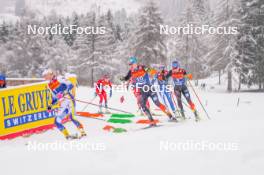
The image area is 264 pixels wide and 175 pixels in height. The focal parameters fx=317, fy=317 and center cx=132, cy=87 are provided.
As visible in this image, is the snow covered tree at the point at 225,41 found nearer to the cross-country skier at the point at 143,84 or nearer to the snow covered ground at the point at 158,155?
the cross-country skier at the point at 143,84

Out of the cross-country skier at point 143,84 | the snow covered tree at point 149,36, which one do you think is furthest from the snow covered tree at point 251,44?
the cross-country skier at point 143,84

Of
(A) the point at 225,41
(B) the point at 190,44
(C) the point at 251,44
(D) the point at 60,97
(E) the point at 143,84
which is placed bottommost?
(D) the point at 60,97

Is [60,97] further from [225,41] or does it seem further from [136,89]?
[225,41]

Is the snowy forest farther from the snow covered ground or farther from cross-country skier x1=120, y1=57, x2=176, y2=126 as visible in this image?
the snow covered ground

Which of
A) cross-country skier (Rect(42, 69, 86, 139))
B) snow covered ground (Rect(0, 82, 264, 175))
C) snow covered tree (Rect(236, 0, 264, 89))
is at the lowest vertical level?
snow covered ground (Rect(0, 82, 264, 175))

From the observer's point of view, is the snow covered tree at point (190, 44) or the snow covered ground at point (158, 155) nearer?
the snow covered ground at point (158, 155)

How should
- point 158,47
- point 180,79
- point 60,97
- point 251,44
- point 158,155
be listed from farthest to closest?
point 158,47
point 251,44
point 180,79
point 60,97
point 158,155

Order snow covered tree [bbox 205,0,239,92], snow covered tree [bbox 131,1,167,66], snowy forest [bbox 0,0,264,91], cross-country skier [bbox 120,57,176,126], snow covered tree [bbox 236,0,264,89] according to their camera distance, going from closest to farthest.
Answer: cross-country skier [bbox 120,57,176,126], snow covered tree [bbox 236,0,264,89], snowy forest [bbox 0,0,264,91], snow covered tree [bbox 131,1,167,66], snow covered tree [bbox 205,0,239,92]

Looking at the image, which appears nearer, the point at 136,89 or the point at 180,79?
the point at 136,89

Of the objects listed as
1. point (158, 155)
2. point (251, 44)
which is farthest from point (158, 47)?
point (158, 155)

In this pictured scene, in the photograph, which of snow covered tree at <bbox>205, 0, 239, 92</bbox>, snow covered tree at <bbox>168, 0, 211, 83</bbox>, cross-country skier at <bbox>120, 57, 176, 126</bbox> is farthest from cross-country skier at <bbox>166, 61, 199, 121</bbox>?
snow covered tree at <bbox>168, 0, 211, 83</bbox>

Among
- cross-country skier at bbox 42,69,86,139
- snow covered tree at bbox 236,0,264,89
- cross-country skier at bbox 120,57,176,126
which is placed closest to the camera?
cross-country skier at bbox 42,69,86,139

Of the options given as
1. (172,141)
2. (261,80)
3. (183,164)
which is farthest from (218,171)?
(261,80)

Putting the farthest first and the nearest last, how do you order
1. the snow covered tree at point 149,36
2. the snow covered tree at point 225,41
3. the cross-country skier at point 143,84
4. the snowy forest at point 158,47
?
the snow covered tree at point 225,41 < the snow covered tree at point 149,36 < the snowy forest at point 158,47 < the cross-country skier at point 143,84
